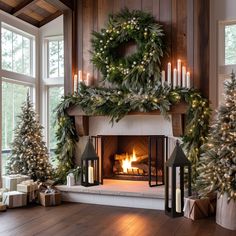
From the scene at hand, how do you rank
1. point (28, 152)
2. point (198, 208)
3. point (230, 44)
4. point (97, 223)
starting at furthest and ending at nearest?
point (28, 152), point (230, 44), point (198, 208), point (97, 223)

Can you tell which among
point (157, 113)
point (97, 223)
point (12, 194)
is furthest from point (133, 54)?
point (12, 194)

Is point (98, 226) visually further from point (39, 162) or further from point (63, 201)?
point (39, 162)

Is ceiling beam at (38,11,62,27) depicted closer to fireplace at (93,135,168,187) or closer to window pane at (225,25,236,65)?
fireplace at (93,135,168,187)

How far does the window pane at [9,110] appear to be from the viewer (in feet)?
21.4

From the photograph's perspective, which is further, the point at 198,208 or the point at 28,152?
the point at 28,152

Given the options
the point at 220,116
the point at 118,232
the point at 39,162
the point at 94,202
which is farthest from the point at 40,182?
the point at 220,116

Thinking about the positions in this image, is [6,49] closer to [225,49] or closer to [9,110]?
[9,110]

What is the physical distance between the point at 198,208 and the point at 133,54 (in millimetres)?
2749

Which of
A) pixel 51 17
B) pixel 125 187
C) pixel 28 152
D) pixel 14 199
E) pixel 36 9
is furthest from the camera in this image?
pixel 51 17

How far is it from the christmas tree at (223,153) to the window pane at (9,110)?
3.80 meters

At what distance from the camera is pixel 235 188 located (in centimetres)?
420

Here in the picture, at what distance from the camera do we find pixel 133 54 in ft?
19.0

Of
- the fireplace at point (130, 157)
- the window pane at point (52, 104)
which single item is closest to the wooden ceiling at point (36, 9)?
the window pane at point (52, 104)

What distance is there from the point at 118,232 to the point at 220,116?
1990 millimetres
